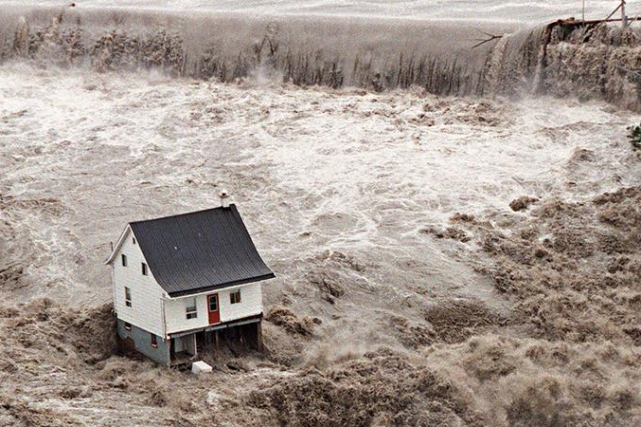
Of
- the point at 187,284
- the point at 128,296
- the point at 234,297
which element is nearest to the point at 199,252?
the point at 187,284

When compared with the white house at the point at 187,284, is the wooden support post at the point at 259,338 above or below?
below

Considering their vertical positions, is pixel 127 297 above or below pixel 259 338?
above

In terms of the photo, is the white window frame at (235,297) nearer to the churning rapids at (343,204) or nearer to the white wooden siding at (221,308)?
the white wooden siding at (221,308)

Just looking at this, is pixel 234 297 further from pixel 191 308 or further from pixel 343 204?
pixel 343 204

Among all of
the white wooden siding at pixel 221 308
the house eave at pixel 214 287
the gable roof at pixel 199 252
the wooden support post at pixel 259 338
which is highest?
the gable roof at pixel 199 252

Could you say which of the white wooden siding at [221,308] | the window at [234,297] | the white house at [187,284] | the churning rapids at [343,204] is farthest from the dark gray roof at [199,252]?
the churning rapids at [343,204]

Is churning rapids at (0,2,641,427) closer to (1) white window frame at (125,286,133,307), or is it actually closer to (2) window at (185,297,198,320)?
(1) white window frame at (125,286,133,307)
